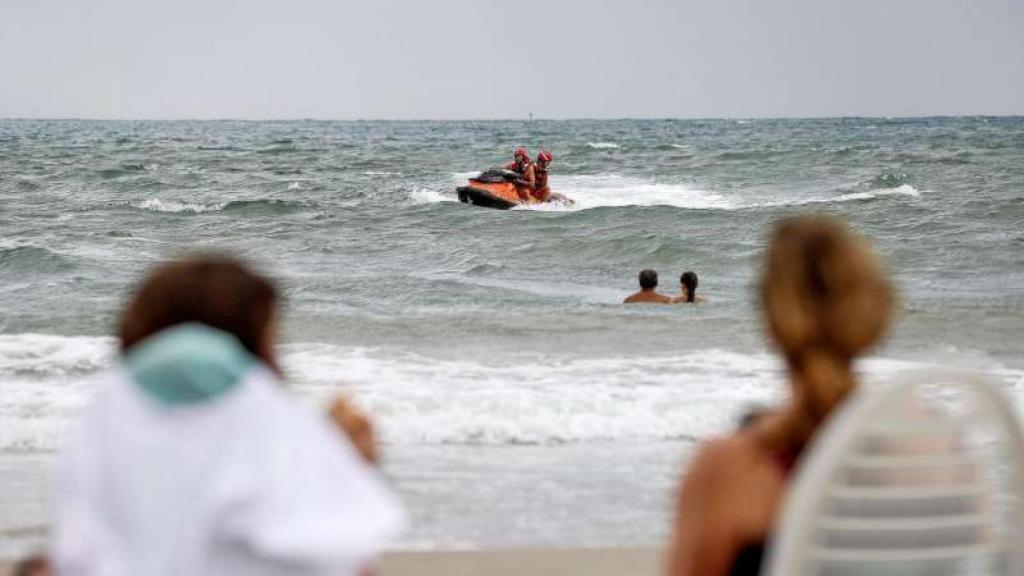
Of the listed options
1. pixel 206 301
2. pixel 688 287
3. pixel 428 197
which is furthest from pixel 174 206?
pixel 206 301

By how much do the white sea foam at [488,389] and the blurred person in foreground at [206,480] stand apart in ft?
14.9

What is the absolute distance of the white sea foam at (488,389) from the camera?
22.5 ft

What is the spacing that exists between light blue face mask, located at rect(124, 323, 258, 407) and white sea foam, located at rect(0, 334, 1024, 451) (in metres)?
4.59

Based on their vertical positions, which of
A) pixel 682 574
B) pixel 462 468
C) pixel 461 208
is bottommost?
pixel 461 208

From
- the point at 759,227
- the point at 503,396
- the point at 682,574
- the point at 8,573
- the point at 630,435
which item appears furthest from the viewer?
the point at 759,227

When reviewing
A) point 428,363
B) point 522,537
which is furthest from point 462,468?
point 428,363

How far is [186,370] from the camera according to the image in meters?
1.68

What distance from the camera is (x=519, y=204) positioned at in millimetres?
23703

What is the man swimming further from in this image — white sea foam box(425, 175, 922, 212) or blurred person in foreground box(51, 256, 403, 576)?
white sea foam box(425, 175, 922, 212)

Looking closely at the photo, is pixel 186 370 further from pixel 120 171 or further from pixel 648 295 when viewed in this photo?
pixel 120 171

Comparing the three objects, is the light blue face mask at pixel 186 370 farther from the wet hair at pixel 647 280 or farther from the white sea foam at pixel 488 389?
the wet hair at pixel 647 280

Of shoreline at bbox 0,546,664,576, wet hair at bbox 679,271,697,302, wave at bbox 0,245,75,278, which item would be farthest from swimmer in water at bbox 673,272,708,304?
shoreline at bbox 0,546,664,576

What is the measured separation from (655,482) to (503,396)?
191 centimetres

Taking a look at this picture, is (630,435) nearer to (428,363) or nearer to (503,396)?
(503,396)
